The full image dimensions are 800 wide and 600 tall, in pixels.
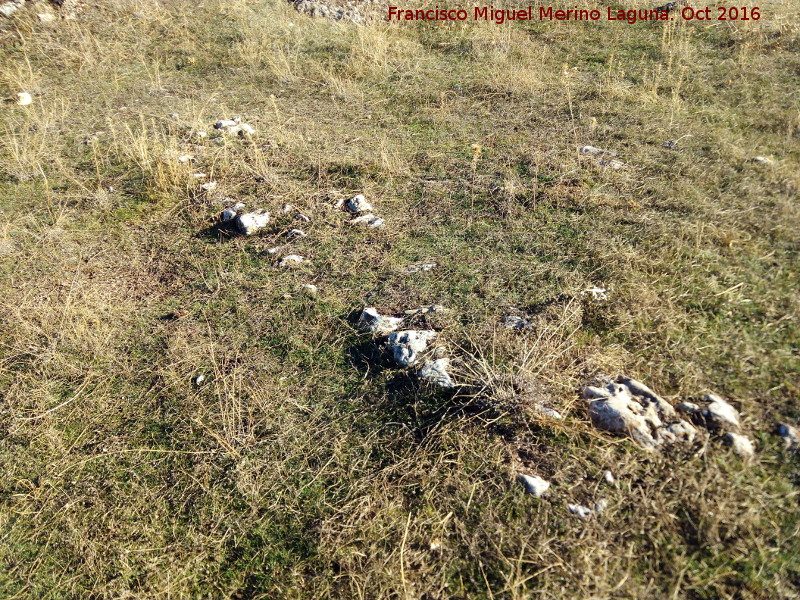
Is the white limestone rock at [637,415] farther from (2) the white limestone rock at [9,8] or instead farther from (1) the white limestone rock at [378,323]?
(2) the white limestone rock at [9,8]

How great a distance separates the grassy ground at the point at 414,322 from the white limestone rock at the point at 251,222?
0.31ft

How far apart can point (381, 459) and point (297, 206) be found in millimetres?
2322

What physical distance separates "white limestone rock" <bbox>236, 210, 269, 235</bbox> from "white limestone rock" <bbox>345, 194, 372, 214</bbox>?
614mm

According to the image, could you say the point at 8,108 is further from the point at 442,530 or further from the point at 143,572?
the point at 442,530

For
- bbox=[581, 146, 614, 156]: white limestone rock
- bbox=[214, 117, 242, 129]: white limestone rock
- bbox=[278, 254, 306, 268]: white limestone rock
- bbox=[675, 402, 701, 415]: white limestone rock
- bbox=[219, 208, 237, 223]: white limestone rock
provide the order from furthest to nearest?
bbox=[214, 117, 242, 129]: white limestone rock, bbox=[581, 146, 614, 156]: white limestone rock, bbox=[219, 208, 237, 223]: white limestone rock, bbox=[278, 254, 306, 268]: white limestone rock, bbox=[675, 402, 701, 415]: white limestone rock

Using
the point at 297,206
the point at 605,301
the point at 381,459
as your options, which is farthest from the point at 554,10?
the point at 381,459

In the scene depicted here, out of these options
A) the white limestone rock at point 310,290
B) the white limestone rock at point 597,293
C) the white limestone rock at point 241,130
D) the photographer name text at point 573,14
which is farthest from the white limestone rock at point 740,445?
the photographer name text at point 573,14

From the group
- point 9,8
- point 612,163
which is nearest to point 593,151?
point 612,163

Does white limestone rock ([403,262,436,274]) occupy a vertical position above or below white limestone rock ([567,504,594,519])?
above

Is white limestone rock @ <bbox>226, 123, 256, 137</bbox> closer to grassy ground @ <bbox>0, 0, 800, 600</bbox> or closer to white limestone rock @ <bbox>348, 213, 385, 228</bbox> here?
grassy ground @ <bbox>0, 0, 800, 600</bbox>

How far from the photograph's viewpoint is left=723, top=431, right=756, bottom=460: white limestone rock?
2.33 metres

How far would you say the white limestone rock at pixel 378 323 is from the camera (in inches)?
125

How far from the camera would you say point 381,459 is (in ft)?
8.53

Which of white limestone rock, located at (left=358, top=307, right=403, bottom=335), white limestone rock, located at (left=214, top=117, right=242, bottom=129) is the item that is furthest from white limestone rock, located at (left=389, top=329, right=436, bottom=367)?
white limestone rock, located at (left=214, top=117, right=242, bottom=129)
